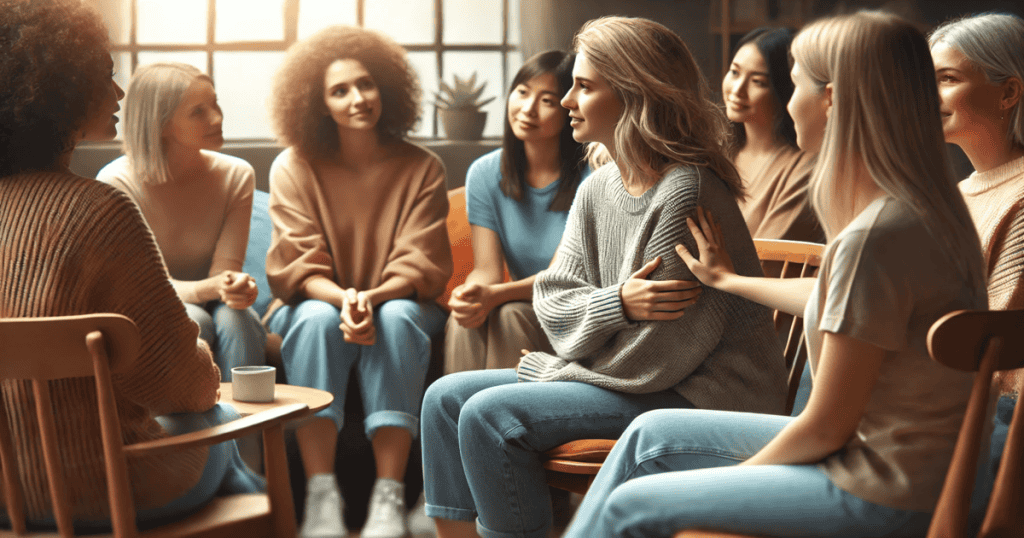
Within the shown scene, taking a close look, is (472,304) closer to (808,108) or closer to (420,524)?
(420,524)

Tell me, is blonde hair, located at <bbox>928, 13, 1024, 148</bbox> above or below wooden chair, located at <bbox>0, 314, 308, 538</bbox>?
above

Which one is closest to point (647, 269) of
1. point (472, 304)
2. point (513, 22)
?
point (472, 304)

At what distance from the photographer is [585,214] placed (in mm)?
1697

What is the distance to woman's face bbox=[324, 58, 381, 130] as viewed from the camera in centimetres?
255

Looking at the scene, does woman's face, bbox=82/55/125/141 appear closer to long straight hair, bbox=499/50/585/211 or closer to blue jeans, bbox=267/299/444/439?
blue jeans, bbox=267/299/444/439

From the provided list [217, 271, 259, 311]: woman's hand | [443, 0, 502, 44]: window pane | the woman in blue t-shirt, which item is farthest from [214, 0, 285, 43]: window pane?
[217, 271, 259, 311]: woman's hand

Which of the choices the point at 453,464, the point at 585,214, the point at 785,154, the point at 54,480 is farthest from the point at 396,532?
the point at 785,154

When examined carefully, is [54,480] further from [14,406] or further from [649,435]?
[649,435]

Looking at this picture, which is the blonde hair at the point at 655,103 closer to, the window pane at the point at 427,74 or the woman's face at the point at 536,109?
the woman's face at the point at 536,109

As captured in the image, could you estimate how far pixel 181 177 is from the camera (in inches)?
101

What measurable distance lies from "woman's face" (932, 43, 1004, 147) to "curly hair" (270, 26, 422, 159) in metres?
1.54

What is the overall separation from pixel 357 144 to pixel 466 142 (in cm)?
108

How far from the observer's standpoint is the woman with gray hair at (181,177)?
2500 mm

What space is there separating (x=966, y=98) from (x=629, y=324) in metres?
0.78
